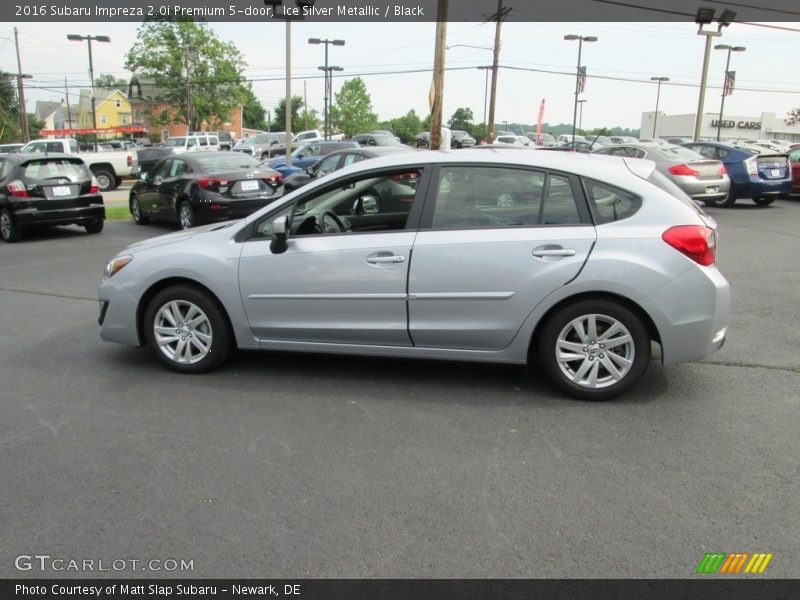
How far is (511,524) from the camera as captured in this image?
3.11m

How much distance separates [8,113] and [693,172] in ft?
292

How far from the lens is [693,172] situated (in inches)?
588

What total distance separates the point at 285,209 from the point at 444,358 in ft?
5.23

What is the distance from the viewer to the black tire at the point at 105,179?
89.6 feet

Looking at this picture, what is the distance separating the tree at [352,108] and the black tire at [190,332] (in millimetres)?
69410

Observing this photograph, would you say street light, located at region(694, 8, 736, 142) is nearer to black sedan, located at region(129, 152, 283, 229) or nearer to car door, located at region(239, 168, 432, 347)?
black sedan, located at region(129, 152, 283, 229)

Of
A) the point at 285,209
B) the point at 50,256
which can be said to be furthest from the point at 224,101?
the point at 285,209

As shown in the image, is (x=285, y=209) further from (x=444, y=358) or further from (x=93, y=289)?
(x=93, y=289)

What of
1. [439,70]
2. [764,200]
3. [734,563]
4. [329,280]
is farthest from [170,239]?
[764,200]

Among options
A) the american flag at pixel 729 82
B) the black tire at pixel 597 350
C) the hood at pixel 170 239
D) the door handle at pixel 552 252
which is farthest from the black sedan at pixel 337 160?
the american flag at pixel 729 82

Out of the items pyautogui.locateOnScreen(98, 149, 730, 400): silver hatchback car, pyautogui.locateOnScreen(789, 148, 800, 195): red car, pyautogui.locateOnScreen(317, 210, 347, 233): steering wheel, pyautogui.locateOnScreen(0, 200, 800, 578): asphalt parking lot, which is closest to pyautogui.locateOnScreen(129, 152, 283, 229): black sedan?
pyautogui.locateOnScreen(0, 200, 800, 578): asphalt parking lot
